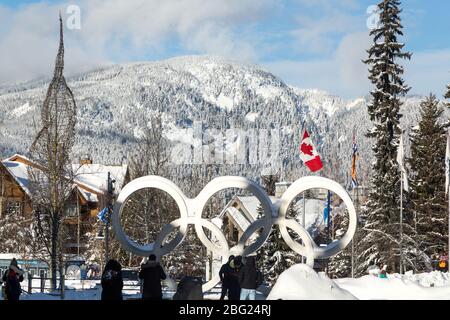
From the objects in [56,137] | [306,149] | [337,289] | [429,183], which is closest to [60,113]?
[56,137]

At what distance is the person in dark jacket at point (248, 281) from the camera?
61.8 feet

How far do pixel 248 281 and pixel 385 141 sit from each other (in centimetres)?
2670

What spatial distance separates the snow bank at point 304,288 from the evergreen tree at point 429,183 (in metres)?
28.3

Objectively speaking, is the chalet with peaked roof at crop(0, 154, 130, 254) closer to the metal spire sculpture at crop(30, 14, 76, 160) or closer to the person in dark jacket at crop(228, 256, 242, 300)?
the metal spire sculpture at crop(30, 14, 76, 160)

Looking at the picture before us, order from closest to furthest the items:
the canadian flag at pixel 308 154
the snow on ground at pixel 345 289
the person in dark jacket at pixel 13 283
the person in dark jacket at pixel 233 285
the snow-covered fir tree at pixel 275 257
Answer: the snow on ground at pixel 345 289
the person in dark jacket at pixel 233 285
the person in dark jacket at pixel 13 283
the canadian flag at pixel 308 154
the snow-covered fir tree at pixel 275 257

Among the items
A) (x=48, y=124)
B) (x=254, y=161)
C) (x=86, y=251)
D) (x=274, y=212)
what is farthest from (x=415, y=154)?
(x=254, y=161)

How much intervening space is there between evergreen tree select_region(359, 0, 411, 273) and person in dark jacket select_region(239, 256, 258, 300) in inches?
922

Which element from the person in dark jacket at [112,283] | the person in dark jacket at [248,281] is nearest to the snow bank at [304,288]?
the person in dark jacket at [248,281]

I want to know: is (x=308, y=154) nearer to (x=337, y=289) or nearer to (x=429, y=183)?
(x=337, y=289)

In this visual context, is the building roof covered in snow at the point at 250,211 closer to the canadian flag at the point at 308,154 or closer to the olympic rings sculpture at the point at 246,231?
the canadian flag at the point at 308,154

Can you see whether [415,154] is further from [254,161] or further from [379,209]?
[254,161]

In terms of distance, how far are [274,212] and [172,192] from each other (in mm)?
3167

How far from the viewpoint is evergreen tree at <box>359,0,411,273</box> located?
43.0 m
